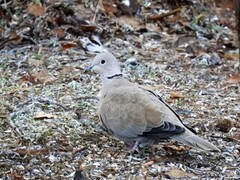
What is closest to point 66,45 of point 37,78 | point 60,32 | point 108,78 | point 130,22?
point 60,32

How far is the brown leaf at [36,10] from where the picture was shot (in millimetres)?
7344

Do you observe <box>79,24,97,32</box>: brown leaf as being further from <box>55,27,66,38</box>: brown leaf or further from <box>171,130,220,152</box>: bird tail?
<box>171,130,220,152</box>: bird tail

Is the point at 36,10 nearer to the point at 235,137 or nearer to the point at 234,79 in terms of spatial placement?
the point at 234,79

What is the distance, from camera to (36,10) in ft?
24.2

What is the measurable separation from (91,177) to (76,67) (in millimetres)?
2254

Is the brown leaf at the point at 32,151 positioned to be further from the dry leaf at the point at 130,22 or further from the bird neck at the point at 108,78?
the dry leaf at the point at 130,22

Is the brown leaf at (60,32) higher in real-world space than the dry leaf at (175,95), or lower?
lower

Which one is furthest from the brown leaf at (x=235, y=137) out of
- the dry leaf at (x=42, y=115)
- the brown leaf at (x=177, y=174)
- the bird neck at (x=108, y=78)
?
the dry leaf at (x=42, y=115)

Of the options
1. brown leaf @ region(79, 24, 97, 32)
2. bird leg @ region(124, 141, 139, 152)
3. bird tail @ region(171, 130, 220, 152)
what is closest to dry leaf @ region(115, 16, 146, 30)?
brown leaf @ region(79, 24, 97, 32)

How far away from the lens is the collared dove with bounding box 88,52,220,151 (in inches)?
175

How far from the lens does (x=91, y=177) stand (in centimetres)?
437

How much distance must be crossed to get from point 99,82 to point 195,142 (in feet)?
6.21

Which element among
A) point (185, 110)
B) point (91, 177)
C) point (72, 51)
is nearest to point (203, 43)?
point (72, 51)

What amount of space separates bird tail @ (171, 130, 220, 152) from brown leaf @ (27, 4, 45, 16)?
3.25 meters
